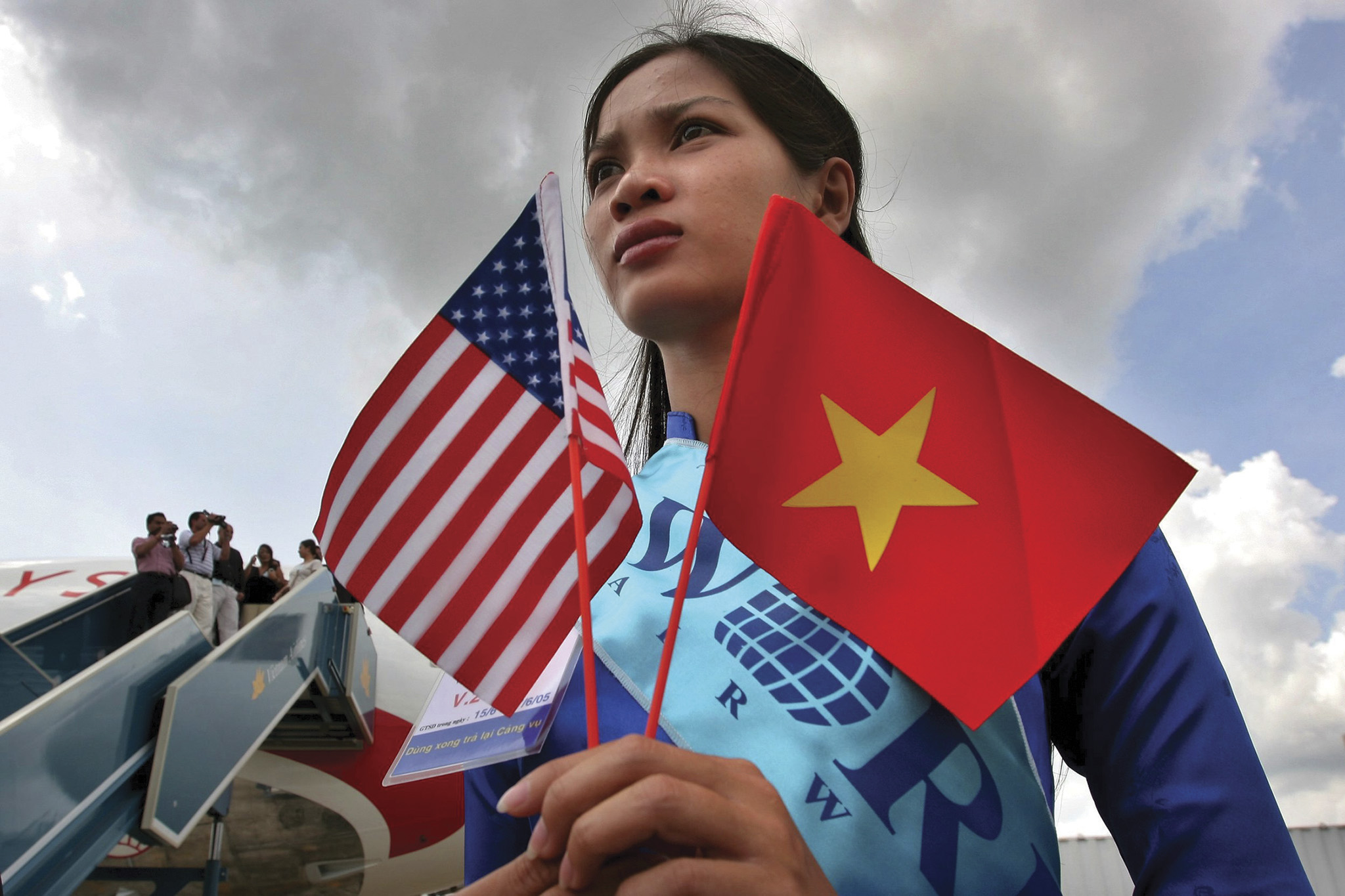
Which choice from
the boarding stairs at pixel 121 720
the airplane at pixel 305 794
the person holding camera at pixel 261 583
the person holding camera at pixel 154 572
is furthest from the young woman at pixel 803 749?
the person holding camera at pixel 261 583

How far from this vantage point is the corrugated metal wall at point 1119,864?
19.5m

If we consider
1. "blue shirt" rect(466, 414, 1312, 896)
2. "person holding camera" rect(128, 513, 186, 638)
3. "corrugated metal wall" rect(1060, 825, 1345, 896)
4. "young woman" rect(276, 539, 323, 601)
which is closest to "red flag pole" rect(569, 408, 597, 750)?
"blue shirt" rect(466, 414, 1312, 896)

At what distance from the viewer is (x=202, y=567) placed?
7.57 meters

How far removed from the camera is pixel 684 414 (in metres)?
1.74

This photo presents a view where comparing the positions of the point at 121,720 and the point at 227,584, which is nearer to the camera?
the point at 121,720

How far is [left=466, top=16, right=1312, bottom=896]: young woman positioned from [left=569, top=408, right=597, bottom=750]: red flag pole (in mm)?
154

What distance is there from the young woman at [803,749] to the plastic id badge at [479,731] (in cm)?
5

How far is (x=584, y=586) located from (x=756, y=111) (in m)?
1.19

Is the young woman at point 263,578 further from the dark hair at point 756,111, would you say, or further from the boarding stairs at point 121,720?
the dark hair at point 756,111

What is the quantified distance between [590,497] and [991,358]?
622 mm

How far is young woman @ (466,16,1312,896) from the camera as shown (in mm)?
695

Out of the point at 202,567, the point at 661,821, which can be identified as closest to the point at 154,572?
the point at 202,567

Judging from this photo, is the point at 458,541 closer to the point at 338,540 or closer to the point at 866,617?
the point at 338,540

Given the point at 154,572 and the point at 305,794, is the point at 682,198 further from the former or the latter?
the point at 305,794
